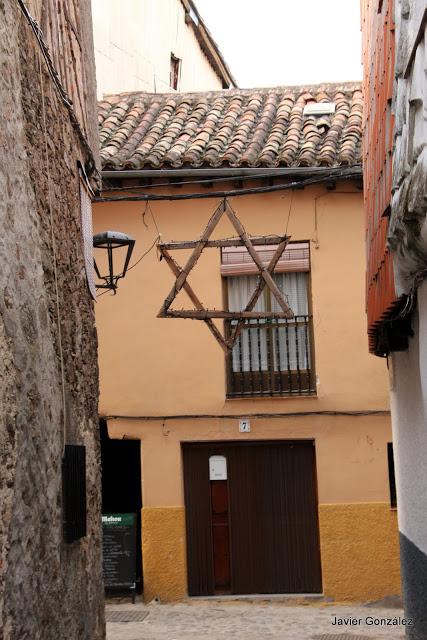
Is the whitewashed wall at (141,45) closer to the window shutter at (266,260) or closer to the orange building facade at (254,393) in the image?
the orange building facade at (254,393)

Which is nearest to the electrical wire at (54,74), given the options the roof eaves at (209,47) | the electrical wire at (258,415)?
the electrical wire at (258,415)

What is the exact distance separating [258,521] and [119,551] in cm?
199

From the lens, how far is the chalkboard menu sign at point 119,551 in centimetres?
1440

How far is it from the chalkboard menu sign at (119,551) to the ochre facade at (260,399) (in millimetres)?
238

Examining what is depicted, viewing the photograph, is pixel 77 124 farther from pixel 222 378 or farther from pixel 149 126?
pixel 149 126

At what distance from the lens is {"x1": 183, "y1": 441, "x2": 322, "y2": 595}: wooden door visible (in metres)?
14.8

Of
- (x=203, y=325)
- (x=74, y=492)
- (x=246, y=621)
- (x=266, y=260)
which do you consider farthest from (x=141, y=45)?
(x=74, y=492)

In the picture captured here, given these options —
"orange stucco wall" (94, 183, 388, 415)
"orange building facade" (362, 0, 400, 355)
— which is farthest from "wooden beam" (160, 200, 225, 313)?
"orange stucco wall" (94, 183, 388, 415)

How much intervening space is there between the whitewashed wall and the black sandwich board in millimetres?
8306

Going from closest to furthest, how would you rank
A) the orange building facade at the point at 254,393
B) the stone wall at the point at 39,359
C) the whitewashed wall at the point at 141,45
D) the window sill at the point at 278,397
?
the stone wall at the point at 39,359 < the orange building facade at the point at 254,393 < the window sill at the point at 278,397 < the whitewashed wall at the point at 141,45

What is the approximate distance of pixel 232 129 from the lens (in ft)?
54.7

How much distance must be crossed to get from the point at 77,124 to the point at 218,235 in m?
7.29

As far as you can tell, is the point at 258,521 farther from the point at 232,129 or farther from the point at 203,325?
the point at 232,129
